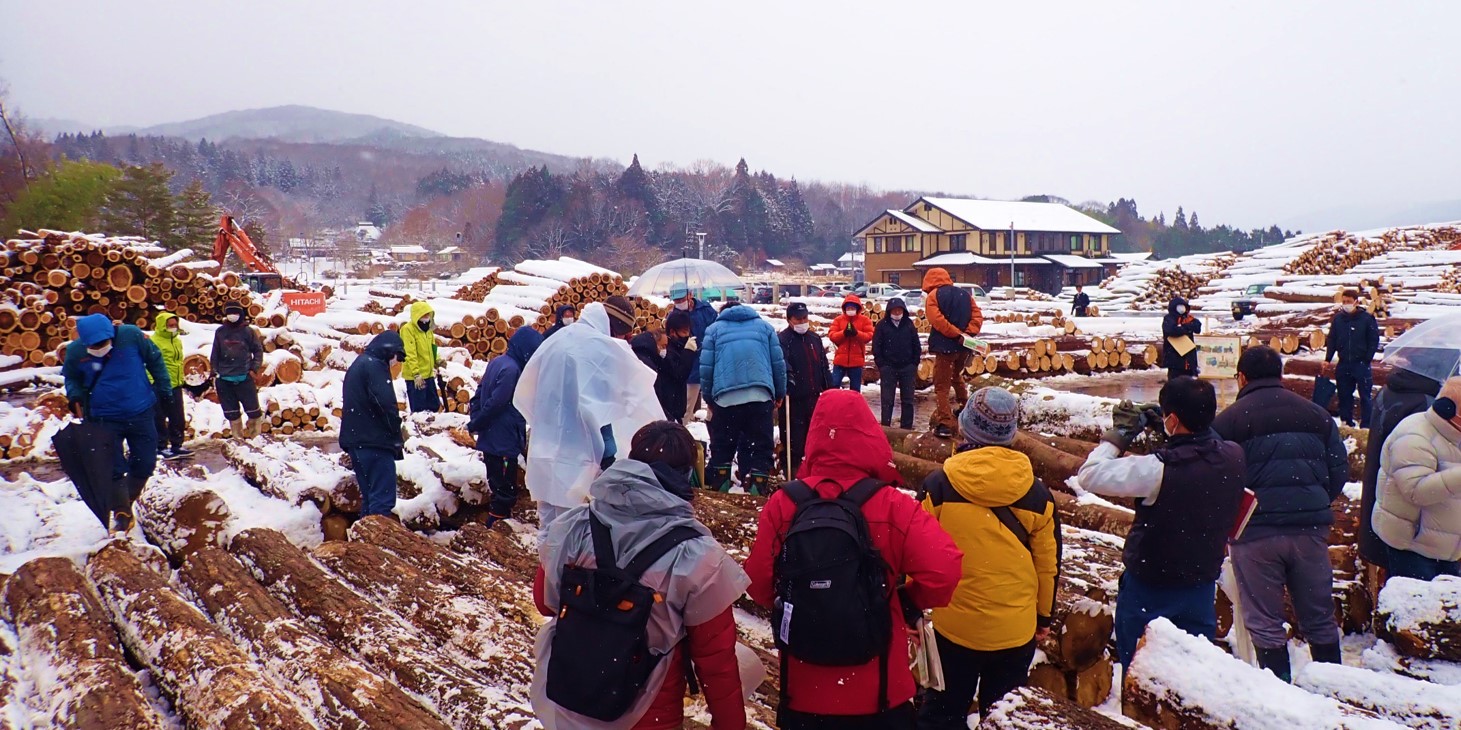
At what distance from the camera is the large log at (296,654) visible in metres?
3.55

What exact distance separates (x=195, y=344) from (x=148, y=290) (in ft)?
11.1

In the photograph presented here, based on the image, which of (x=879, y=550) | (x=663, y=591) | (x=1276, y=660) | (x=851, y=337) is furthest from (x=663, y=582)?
(x=851, y=337)

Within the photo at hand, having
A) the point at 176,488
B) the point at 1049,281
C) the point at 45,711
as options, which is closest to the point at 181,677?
the point at 45,711

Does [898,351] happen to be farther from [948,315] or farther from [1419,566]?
[1419,566]

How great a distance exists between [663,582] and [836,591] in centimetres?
58

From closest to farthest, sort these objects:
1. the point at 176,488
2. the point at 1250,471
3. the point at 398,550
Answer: the point at 1250,471
the point at 398,550
the point at 176,488

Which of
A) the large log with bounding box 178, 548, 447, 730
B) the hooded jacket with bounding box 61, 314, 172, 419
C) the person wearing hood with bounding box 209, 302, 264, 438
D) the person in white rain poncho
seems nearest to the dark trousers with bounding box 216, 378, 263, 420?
the person wearing hood with bounding box 209, 302, 264, 438

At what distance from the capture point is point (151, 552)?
594 cm

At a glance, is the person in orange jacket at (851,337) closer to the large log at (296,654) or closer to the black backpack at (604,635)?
the large log at (296,654)

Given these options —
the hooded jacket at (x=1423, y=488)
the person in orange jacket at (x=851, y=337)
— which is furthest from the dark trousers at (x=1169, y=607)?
the person in orange jacket at (x=851, y=337)

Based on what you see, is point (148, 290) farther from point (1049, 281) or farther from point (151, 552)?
point (1049, 281)

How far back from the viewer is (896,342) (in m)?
10.1

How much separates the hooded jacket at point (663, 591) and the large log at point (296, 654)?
4.14ft


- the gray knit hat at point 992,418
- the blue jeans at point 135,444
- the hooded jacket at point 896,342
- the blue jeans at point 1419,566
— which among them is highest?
the gray knit hat at point 992,418
